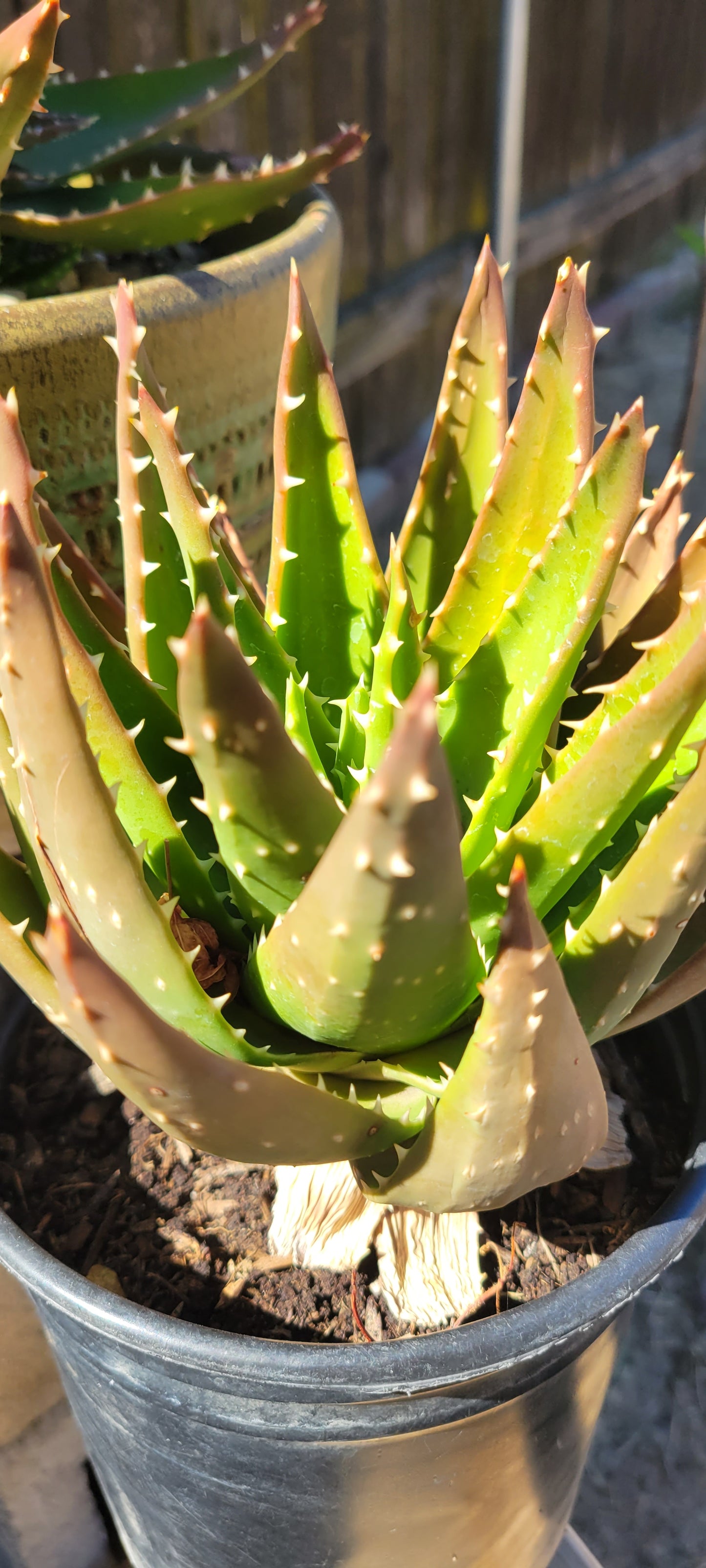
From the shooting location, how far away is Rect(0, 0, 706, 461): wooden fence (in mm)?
1596

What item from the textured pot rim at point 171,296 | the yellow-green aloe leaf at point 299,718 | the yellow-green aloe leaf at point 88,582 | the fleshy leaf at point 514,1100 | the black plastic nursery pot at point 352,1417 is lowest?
the black plastic nursery pot at point 352,1417

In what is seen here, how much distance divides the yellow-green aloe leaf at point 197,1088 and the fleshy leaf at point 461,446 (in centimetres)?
26

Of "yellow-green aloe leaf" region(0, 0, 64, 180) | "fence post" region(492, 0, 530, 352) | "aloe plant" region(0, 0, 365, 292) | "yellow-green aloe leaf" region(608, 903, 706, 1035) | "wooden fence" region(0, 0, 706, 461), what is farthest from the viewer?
"fence post" region(492, 0, 530, 352)

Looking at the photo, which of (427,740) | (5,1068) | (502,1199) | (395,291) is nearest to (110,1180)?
(5,1068)

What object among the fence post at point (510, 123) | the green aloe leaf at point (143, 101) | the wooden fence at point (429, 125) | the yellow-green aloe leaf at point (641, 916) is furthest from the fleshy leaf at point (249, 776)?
the fence post at point (510, 123)

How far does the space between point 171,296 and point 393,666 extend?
39 cm

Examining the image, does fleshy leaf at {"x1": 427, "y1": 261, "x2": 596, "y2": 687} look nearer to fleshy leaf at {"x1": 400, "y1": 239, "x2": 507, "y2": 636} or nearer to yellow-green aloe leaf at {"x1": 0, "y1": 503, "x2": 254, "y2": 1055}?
fleshy leaf at {"x1": 400, "y1": 239, "x2": 507, "y2": 636}

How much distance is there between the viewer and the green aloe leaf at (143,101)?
0.85 m

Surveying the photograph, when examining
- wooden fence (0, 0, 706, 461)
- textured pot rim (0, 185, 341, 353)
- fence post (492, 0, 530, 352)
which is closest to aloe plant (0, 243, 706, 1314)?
textured pot rim (0, 185, 341, 353)

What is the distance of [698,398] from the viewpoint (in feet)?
5.27

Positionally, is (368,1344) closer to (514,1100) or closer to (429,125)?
(514,1100)

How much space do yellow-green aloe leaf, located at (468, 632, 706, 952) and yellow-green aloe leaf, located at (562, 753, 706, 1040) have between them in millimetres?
19

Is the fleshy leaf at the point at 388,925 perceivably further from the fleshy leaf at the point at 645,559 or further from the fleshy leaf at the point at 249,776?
the fleshy leaf at the point at 645,559

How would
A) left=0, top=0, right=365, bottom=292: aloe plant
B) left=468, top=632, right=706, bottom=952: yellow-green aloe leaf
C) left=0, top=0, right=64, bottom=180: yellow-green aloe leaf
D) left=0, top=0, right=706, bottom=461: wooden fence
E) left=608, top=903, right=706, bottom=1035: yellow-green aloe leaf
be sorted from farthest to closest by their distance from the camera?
left=0, top=0, right=706, bottom=461: wooden fence
left=0, top=0, right=365, bottom=292: aloe plant
left=0, top=0, right=64, bottom=180: yellow-green aloe leaf
left=608, top=903, right=706, bottom=1035: yellow-green aloe leaf
left=468, top=632, right=706, bottom=952: yellow-green aloe leaf
